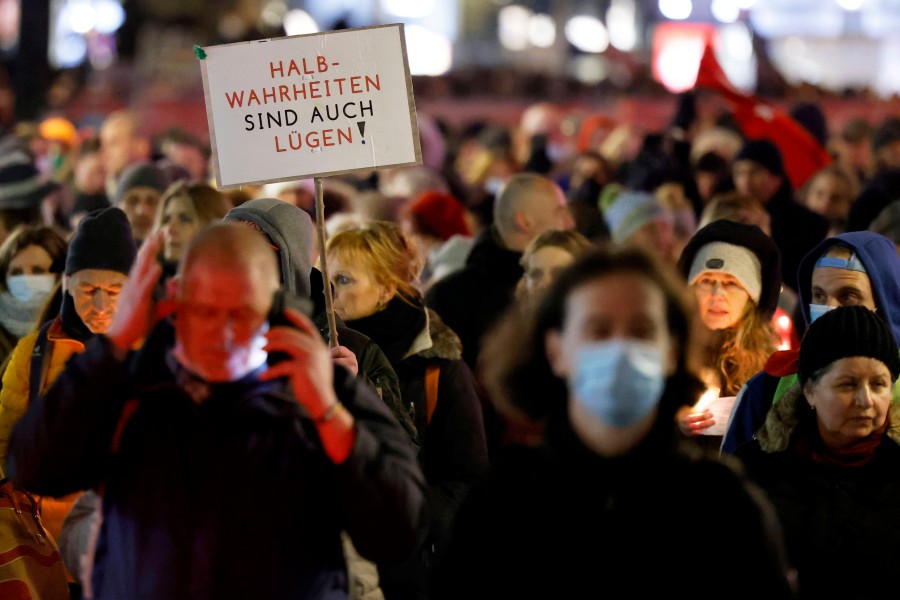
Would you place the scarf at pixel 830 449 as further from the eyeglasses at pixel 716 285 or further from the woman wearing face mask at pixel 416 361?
the eyeglasses at pixel 716 285

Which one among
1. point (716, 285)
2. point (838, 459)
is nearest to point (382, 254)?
point (716, 285)

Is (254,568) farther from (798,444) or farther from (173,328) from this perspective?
(798,444)

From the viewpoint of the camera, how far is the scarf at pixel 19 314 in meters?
7.09

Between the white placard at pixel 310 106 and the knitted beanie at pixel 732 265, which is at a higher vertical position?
the white placard at pixel 310 106

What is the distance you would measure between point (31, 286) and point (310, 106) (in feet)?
8.15

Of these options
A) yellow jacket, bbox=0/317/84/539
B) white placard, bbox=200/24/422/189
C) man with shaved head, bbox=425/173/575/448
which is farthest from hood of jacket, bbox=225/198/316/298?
man with shaved head, bbox=425/173/575/448

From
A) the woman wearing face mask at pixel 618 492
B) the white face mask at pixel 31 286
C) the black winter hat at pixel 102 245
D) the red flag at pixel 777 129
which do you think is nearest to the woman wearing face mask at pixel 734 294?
the black winter hat at pixel 102 245

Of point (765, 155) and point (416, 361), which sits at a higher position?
point (765, 155)

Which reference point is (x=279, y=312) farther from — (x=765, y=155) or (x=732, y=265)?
(x=765, y=155)

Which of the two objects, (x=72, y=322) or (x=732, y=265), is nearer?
(x=72, y=322)

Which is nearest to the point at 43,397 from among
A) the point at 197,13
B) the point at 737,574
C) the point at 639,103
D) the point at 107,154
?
the point at 737,574

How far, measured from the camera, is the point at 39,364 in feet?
18.0

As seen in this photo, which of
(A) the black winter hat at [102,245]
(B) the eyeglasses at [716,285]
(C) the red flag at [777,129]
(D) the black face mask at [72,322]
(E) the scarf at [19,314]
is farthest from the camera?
(C) the red flag at [777,129]

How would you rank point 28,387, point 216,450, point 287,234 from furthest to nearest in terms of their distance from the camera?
point 28,387
point 287,234
point 216,450
